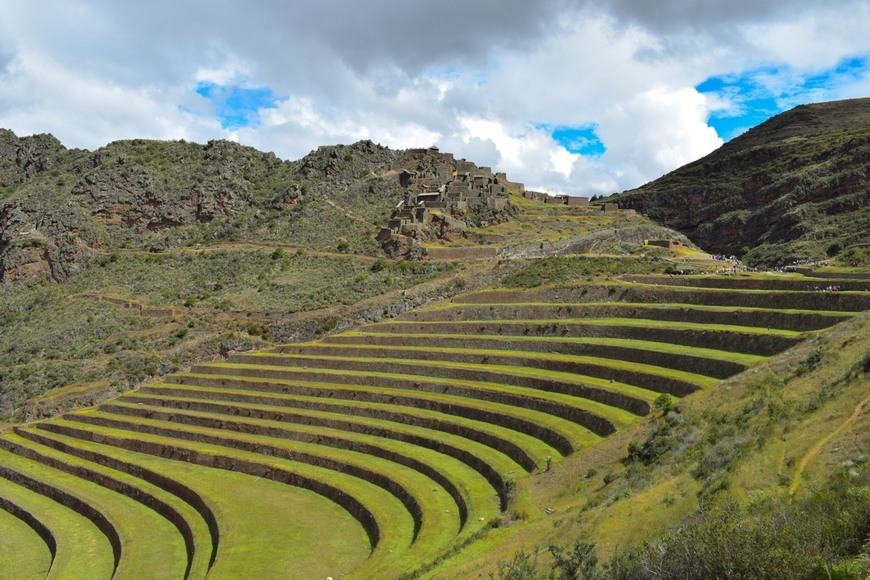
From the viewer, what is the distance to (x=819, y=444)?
1093 cm

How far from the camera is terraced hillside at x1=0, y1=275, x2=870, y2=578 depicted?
19047 mm

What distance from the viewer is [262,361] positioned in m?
36.7

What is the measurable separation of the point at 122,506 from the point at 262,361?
13110mm

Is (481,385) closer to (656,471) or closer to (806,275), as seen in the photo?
(656,471)

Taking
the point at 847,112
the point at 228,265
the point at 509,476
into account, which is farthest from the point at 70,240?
the point at 847,112

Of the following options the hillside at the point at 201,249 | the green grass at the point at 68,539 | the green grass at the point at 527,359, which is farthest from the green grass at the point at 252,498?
the hillside at the point at 201,249

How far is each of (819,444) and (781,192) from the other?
6985 centimetres

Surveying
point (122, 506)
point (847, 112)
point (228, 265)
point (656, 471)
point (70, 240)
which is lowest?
point (122, 506)

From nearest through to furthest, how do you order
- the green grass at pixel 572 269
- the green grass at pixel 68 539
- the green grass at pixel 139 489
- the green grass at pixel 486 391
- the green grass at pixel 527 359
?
1. the green grass at pixel 139 489
2. the green grass at pixel 68 539
3. the green grass at pixel 486 391
4. the green grass at pixel 527 359
5. the green grass at pixel 572 269

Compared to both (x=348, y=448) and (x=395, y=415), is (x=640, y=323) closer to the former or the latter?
(x=395, y=415)

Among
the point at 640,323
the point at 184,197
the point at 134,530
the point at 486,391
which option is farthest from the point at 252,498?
the point at 184,197

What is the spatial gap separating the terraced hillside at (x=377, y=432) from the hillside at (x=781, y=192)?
27.5 metres

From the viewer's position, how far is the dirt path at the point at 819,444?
984 centimetres

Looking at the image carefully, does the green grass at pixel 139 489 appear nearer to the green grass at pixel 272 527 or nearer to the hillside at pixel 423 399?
the hillside at pixel 423 399
